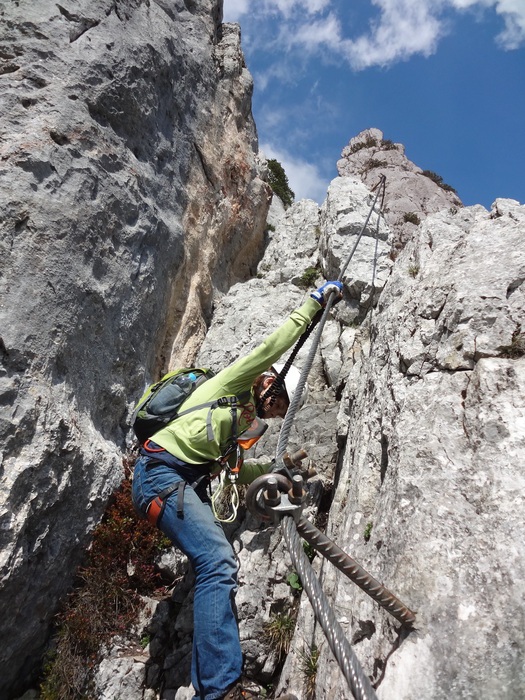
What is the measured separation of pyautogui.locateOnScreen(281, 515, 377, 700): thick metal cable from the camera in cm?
264

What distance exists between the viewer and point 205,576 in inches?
187

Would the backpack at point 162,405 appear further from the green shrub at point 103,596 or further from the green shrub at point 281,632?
the green shrub at point 281,632

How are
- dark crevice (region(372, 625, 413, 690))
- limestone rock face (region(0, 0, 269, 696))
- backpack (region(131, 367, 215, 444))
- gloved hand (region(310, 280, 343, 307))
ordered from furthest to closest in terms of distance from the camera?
limestone rock face (region(0, 0, 269, 696))
gloved hand (region(310, 280, 343, 307))
backpack (region(131, 367, 215, 444))
dark crevice (region(372, 625, 413, 690))

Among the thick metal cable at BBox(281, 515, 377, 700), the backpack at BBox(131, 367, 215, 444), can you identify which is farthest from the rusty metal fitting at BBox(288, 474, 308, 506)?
the backpack at BBox(131, 367, 215, 444)

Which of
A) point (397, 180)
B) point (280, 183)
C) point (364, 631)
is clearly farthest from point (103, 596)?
point (397, 180)

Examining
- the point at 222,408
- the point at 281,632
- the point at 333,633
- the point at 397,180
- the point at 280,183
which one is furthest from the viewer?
the point at 397,180

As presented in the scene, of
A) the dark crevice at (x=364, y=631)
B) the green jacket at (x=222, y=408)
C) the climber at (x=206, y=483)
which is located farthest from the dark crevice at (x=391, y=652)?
the green jacket at (x=222, y=408)

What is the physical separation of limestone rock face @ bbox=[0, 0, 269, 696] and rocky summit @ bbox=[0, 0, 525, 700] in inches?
1.4

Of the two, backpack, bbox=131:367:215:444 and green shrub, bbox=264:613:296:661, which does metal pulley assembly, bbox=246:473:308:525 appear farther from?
green shrub, bbox=264:613:296:661

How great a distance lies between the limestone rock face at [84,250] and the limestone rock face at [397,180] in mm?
9196

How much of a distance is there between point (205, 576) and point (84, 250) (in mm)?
5334

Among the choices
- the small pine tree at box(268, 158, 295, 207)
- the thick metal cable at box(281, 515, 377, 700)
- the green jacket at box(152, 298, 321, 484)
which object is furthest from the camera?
the small pine tree at box(268, 158, 295, 207)

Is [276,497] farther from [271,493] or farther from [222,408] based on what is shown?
[222,408]

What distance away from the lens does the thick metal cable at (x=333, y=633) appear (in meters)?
2.64
